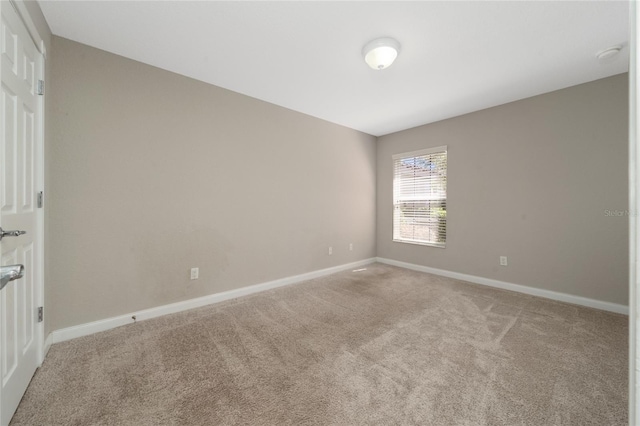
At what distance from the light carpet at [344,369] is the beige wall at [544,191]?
1.94 feet

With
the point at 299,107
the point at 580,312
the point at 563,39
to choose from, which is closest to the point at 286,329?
the point at 299,107

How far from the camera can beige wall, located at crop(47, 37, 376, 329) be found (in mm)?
2205

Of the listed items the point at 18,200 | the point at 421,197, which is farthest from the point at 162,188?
the point at 421,197

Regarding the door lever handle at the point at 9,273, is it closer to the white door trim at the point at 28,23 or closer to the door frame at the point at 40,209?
the door frame at the point at 40,209

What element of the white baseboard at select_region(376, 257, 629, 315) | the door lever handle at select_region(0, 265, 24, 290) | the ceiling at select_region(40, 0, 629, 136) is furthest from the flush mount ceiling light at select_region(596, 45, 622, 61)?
the door lever handle at select_region(0, 265, 24, 290)

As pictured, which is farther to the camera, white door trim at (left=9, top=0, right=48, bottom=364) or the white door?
white door trim at (left=9, top=0, right=48, bottom=364)

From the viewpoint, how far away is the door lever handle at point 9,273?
33.6 inches

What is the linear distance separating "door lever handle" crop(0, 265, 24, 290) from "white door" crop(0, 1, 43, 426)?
2.14 ft

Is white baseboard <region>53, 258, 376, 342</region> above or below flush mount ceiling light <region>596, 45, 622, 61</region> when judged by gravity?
below

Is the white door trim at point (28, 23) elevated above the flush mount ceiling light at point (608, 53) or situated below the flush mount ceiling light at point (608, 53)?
below

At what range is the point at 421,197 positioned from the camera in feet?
14.5

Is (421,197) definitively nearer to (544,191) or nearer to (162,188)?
(544,191)

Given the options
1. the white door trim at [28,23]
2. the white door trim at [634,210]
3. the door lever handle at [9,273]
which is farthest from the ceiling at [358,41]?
the door lever handle at [9,273]

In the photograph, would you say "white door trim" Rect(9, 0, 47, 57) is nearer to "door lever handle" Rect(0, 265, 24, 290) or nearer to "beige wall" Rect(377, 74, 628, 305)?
"door lever handle" Rect(0, 265, 24, 290)
